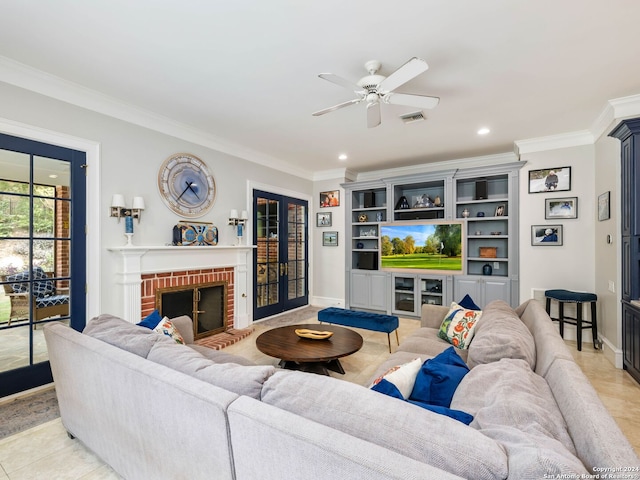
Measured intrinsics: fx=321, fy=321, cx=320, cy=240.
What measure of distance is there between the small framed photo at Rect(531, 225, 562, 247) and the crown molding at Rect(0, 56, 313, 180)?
4.18 metres

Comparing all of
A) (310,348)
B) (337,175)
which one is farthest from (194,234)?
(337,175)

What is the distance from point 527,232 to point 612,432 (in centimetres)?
421

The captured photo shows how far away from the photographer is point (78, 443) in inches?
79.0

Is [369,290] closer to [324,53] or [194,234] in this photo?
[194,234]

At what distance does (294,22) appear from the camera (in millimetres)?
2035

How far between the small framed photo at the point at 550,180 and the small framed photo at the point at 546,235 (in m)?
0.49

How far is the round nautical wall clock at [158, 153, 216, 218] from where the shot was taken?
3.67 metres

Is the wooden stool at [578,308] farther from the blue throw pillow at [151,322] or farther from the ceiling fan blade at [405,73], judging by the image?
the blue throw pillow at [151,322]

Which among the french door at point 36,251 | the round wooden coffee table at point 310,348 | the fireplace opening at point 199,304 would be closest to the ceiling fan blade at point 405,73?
the round wooden coffee table at point 310,348

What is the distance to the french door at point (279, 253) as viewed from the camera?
5.07 metres

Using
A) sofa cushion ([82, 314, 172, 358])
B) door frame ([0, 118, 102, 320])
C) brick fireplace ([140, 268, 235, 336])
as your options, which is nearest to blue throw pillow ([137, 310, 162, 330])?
sofa cushion ([82, 314, 172, 358])

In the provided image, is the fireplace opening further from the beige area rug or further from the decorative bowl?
the decorative bowl

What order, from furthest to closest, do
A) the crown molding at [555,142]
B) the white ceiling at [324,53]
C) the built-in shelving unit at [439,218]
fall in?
1. the built-in shelving unit at [439,218]
2. the crown molding at [555,142]
3. the white ceiling at [324,53]

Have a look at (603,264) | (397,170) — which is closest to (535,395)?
(603,264)
